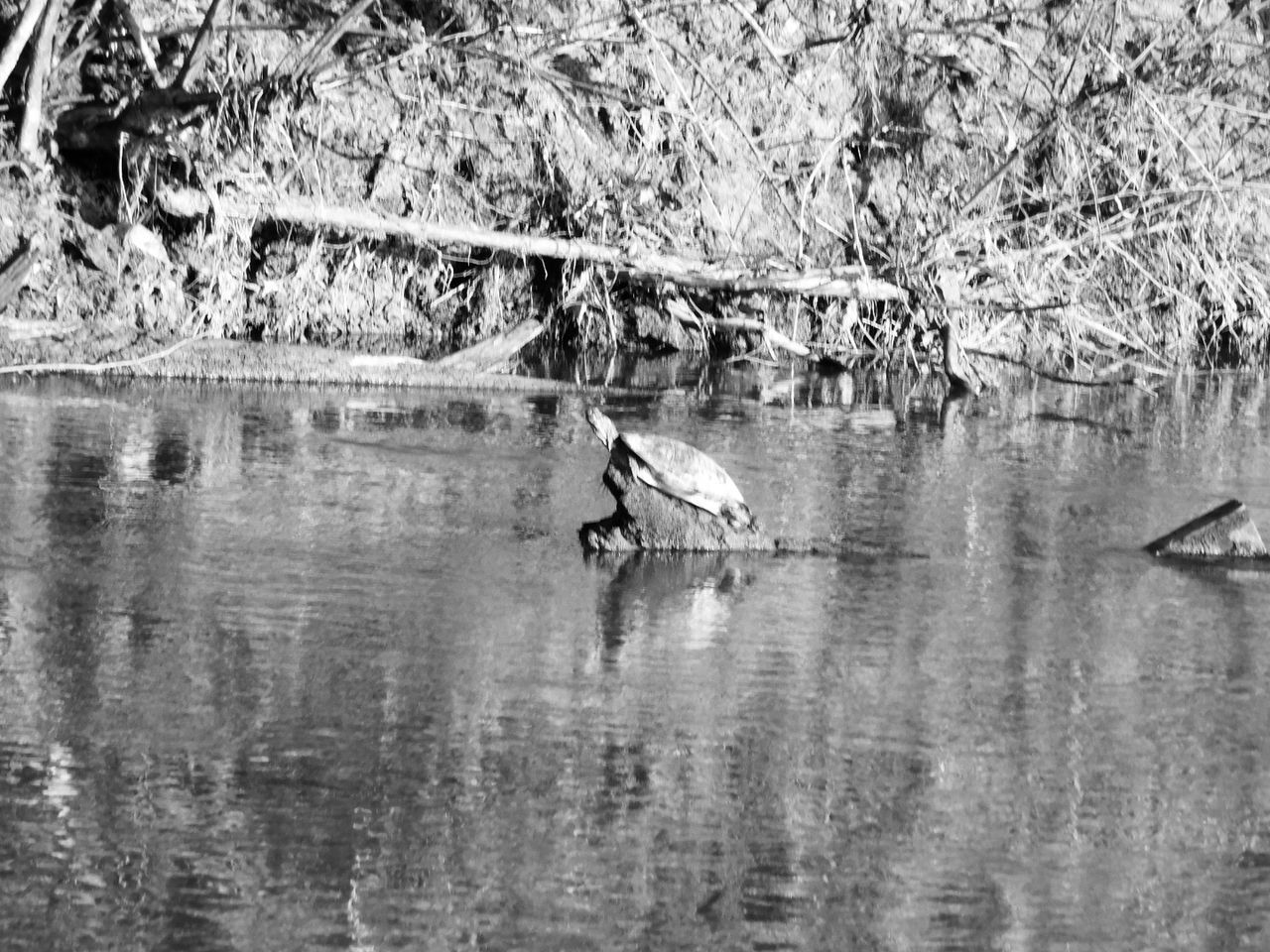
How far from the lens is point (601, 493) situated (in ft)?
32.0

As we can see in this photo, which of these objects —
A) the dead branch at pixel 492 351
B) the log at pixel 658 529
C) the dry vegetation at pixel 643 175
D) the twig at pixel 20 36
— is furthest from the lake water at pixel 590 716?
the dry vegetation at pixel 643 175

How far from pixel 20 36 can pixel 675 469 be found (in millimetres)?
8048

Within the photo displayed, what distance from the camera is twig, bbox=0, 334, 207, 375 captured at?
12.8 meters

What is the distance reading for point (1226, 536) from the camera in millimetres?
8625

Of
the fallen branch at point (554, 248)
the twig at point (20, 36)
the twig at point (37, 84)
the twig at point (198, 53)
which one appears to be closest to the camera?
the twig at point (198, 53)

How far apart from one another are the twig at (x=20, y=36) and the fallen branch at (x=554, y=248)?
1545mm

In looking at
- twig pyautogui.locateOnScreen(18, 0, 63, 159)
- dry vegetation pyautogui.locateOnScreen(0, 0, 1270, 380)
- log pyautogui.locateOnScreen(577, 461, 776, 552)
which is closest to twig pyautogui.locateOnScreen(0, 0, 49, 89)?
twig pyautogui.locateOnScreen(18, 0, 63, 159)

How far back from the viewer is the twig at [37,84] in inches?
554

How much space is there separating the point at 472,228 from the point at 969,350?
4251mm

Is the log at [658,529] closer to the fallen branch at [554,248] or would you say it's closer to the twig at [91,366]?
the twig at [91,366]

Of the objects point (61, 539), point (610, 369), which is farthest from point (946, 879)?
point (610, 369)

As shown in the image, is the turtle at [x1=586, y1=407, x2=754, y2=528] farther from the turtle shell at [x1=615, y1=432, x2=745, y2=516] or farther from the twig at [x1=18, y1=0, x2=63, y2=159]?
the twig at [x1=18, y1=0, x2=63, y2=159]

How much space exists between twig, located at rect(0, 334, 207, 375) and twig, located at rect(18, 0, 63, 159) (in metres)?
2.23

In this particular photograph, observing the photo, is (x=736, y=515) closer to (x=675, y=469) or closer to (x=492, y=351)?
(x=675, y=469)
